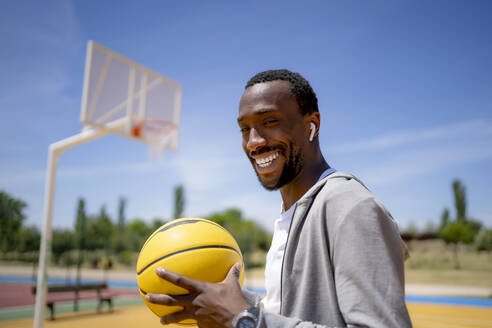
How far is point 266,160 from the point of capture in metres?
1.88

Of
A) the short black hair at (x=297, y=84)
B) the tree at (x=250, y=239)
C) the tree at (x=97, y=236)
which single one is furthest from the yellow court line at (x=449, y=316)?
the tree at (x=97, y=236)

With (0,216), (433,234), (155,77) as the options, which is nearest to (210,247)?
(155,77)

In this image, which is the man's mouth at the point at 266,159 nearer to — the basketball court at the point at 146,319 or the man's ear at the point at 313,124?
the man's ear at the point at 313,124

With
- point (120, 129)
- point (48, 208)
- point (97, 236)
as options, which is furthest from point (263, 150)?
point (97, 236)

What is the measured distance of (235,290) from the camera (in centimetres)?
145

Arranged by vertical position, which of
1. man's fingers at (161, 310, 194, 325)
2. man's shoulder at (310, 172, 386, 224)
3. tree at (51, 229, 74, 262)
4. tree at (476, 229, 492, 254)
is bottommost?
tree at (51, 229, 74, 262)

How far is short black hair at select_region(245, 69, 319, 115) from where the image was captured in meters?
1.91

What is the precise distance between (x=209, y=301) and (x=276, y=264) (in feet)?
1.34

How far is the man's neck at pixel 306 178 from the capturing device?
1873 millimetres

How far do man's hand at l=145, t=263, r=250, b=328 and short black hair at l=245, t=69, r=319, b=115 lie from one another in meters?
0.92

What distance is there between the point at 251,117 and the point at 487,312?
14.2 meters

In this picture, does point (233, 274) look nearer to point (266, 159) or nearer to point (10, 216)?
point (266, 159)

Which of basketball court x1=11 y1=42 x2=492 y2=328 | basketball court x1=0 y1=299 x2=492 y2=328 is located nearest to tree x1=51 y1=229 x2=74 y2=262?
basketball court x1=11 y1=42 x2=492 y2=328

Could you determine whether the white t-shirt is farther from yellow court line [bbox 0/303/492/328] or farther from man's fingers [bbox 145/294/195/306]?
yellow court line [bbox 0/303/492/328]
